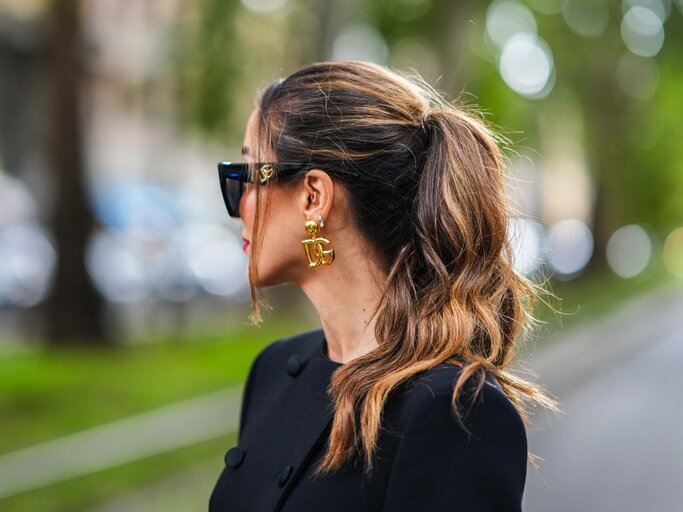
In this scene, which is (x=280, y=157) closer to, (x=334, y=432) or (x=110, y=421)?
(x=334, y=432)

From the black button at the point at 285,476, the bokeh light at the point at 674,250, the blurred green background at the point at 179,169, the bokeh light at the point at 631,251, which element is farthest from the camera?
the bokeh light at the point at 674,250

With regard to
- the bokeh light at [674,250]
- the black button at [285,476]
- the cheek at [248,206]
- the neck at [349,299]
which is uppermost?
the cheek at [248,206]

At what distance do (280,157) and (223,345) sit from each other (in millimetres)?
11701

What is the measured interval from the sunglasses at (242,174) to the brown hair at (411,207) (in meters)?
0.02

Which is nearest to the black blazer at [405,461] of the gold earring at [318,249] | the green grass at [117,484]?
the gold earring at [318,249]

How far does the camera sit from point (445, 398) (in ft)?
6.66

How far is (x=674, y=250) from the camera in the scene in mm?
59656

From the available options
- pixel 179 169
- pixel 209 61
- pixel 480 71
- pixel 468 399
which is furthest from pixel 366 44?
pixel 179 169

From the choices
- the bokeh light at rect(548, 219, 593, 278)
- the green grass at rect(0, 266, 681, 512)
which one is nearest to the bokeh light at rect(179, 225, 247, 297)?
the green grass at rect(0, 266, 681, 512)

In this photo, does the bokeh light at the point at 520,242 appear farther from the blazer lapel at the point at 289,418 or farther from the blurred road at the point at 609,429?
the blurred road at the point at 609,429

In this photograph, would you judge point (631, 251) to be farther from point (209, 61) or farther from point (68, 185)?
point (68, 185)

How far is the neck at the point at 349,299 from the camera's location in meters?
2.40

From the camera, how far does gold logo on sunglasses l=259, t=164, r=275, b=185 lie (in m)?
2.42

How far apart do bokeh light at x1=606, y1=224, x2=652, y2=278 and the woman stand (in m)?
37.5
